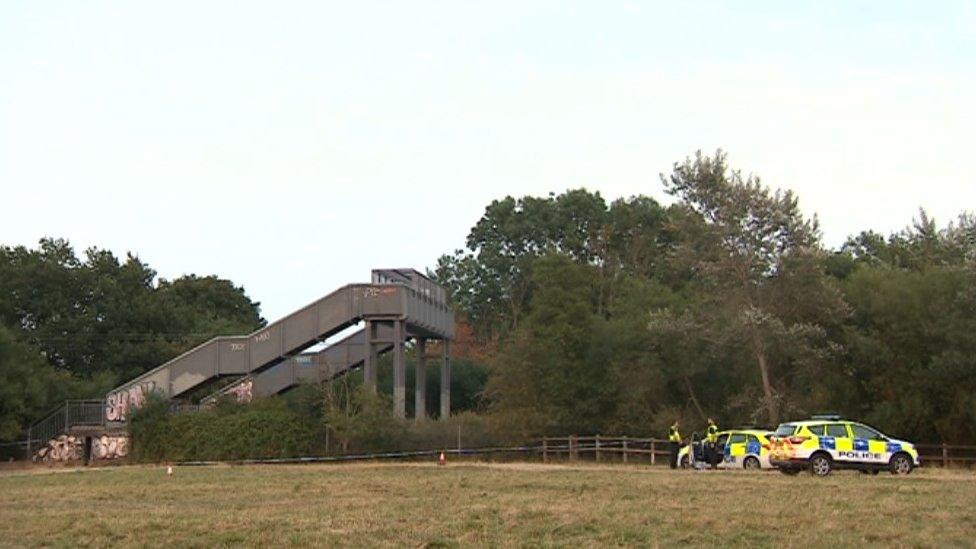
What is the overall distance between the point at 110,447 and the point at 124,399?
1.99 metres

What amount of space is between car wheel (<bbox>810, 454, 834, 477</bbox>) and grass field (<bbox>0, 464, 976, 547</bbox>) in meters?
1.28

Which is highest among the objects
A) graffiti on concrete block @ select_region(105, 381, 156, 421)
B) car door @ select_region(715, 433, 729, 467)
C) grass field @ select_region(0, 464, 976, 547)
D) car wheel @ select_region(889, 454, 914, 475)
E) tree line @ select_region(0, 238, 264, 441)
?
tree line @ select_region(0, 238, 264, 441)

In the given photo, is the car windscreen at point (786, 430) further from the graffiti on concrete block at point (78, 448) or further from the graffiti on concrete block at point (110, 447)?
the graffiti on concrete block at point (78, 448)

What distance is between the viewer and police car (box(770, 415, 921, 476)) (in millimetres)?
34750

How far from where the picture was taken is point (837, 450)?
34.8 metres

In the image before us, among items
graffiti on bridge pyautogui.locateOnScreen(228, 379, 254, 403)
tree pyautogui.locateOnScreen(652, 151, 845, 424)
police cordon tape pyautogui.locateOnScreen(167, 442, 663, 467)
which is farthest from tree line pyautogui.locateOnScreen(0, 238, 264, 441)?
tree pyautogui.locateOnScreen(652, 151, 845, 424)

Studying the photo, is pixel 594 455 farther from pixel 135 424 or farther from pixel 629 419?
pixel 135 424

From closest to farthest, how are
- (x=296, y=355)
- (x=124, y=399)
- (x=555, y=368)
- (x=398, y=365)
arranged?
(x=398, y=365) → (x=555, y=368) → (x=124, y=399) → (x=296, y=355)

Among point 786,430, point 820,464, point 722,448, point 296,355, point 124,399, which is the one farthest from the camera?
point 296,355

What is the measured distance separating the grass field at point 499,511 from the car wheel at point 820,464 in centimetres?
128

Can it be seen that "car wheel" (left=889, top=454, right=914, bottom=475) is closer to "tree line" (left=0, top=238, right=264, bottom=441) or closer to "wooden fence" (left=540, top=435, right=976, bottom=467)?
"wooden fence" (left=540, top=435, right=976, bottom=467)

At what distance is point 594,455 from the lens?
4969 cm

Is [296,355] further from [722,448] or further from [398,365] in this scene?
[722,448]

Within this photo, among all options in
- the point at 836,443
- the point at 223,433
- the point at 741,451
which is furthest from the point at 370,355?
the point at 836,443
